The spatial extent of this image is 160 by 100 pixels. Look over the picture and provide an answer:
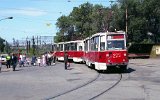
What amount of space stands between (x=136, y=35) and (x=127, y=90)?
63.4m

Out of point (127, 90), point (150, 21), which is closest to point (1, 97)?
point (127, 90)

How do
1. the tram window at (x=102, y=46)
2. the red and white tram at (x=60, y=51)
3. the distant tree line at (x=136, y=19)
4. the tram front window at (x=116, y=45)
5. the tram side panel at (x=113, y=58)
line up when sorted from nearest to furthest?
the tram side panel at (x=113, y=58) < the tram front window at (x=116, y=45) < the tram window at (x=102, y=46) < the red and white tram at (x=60, y=51) < the distant tree line at (x=136, y=19)

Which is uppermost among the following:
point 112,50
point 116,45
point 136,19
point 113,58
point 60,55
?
point 136,19

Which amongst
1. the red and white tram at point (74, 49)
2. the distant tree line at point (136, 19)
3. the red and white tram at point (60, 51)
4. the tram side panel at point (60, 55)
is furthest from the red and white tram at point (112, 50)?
the distant tree line at point (136, 19)

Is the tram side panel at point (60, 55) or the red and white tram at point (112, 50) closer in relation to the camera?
the red and white tram at point (112, 50)

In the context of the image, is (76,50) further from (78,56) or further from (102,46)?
(102,46)

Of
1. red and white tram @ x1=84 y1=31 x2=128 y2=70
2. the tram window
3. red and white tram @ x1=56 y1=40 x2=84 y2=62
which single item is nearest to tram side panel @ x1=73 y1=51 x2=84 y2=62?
red and white tram @ x1=56 y1=40 x2=84 y2=62

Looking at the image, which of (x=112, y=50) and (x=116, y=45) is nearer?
(x=112, y=50)

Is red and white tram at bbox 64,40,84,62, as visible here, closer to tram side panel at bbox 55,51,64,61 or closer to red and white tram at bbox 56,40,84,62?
red and white tram at bbox 56,40,84,62

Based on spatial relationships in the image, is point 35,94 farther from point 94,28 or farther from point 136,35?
point 94,28

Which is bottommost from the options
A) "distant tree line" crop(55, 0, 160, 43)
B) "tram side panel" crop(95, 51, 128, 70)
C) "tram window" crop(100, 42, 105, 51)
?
"tram side panel" crop(95, 51, 128, 70)

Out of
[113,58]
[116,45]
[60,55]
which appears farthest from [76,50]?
[113,58]

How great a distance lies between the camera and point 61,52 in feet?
218

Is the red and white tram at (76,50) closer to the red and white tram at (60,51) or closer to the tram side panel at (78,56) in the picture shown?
the tram side panel at (78,56)
